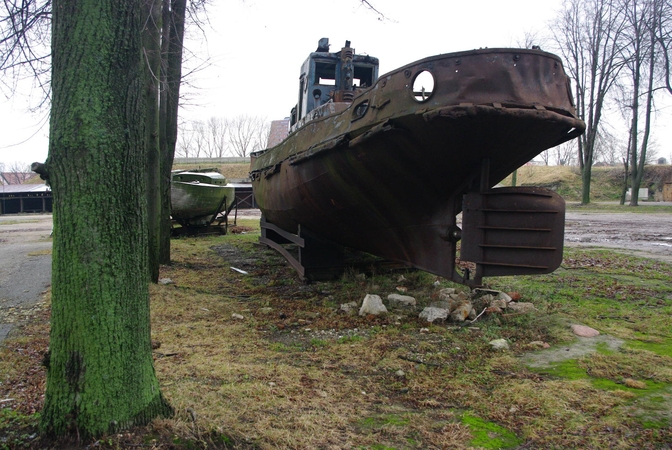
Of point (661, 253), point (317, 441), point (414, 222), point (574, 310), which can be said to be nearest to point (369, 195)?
point (414, 222)

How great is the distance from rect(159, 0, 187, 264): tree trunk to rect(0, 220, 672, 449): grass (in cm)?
225

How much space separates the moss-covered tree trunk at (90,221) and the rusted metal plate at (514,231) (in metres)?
3.14

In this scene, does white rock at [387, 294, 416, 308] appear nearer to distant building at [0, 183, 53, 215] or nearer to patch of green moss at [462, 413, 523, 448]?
patch of green moss at [462, 413, 523, 448]

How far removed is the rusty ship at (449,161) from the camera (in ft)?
12.6

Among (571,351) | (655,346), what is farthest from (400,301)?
(655,346)

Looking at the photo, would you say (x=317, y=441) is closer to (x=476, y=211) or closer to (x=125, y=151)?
(x=125, y=151)

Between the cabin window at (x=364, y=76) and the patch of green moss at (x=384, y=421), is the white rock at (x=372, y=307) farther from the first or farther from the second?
the cabin window at (x=364, y=76)

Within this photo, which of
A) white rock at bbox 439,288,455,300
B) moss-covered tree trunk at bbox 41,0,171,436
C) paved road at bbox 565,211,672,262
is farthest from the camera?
paved road at bbox 565,211,672,262

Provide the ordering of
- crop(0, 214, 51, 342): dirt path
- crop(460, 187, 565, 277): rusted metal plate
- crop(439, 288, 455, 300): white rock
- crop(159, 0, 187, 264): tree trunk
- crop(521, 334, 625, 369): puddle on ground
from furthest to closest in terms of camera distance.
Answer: crop(159, 0, 187, 264): tree trunk
crop(439, 288, 455, 300): white rock
crop(0, 214, 51, 342): dirt path
crop(460, 187, 565, 277): rusted metal plate
crop(521, 334, 625, 369): puddle on ground

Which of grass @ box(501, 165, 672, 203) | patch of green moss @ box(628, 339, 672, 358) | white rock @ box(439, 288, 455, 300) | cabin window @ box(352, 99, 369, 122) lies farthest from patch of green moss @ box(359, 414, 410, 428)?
grass @ box(501, 165, 672, 203)

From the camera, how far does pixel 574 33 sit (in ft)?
89.7

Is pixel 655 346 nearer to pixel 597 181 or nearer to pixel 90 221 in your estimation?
pixel 90 221

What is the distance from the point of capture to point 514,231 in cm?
425

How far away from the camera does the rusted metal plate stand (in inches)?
164
